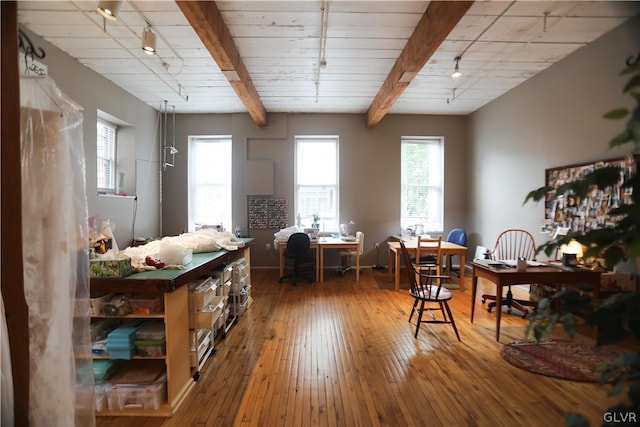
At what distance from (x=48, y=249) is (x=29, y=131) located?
17.8 inches

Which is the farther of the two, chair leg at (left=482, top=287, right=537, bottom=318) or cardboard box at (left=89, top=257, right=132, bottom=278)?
chair leg at (left=482, top=287, right=537, bottom=318)

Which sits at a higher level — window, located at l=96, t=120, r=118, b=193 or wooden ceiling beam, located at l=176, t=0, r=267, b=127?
wooden ceiling beam, located at l=176, t=0, r=267, b=127

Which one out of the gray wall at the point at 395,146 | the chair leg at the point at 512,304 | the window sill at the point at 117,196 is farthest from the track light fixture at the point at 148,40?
the chair leg at the point at 512,304

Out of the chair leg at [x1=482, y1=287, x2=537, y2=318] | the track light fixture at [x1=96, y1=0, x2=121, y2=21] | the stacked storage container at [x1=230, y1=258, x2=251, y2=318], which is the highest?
the track light fixture at [x1=96, y1=0, x2=121, y2=21]

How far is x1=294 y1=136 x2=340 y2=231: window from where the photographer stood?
570 centimetres

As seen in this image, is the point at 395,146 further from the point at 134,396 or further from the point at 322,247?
the point at 134,396

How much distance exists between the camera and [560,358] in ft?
7.84

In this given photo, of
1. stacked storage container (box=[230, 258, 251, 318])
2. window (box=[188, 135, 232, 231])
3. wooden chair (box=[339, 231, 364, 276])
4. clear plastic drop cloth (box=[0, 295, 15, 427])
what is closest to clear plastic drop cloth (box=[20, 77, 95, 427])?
clear plastic drop cloth (box=[0, 295, 15, 427])

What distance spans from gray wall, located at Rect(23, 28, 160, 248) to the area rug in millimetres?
4764

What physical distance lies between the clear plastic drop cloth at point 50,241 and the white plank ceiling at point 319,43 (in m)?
1.97

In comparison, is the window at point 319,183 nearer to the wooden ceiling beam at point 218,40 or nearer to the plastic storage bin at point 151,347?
the wooden ceiling beam at point 218,40

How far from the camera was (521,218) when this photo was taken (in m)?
4.24

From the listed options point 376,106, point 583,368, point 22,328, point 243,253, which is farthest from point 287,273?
point 22,328

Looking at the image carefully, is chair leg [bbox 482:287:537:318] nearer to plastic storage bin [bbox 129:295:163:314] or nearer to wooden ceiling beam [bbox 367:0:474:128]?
wooden ceiling beam [bbox 367:0:474:128]
